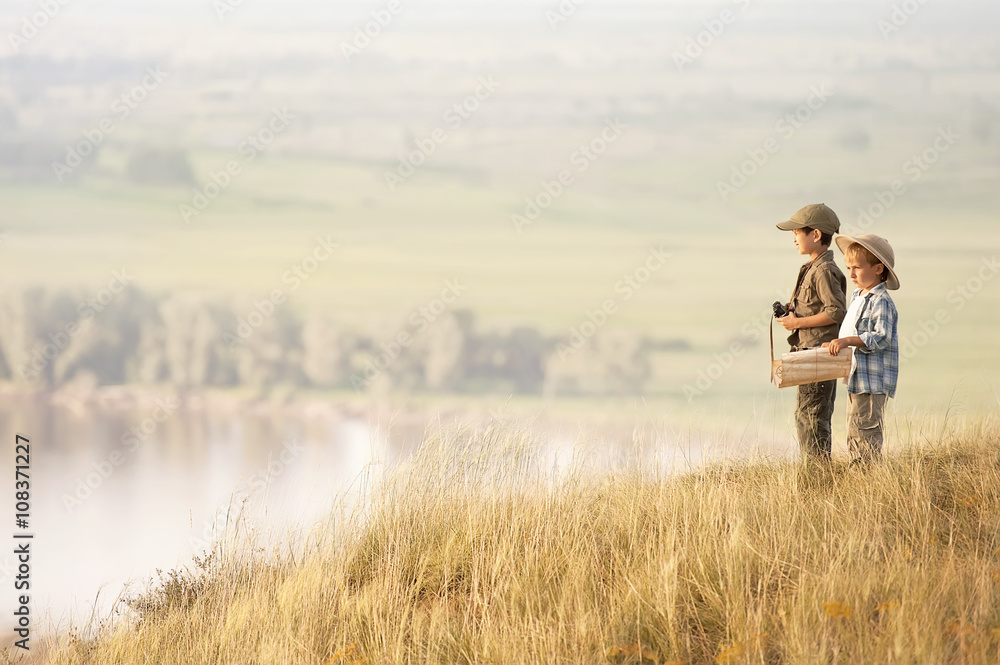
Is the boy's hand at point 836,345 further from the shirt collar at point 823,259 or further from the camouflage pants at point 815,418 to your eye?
the shirt collar at point 823,259

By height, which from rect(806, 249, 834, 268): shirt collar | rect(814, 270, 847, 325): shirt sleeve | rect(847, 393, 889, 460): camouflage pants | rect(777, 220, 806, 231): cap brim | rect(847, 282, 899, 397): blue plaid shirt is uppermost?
rect(777, 220, 806, 231): cap brim

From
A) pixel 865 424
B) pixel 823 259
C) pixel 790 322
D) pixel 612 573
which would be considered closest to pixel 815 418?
pixel 865 424

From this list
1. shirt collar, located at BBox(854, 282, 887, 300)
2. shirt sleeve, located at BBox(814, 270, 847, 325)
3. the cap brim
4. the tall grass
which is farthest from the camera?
the cap brim

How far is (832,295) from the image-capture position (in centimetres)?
627

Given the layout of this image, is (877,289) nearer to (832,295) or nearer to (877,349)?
(832,295)

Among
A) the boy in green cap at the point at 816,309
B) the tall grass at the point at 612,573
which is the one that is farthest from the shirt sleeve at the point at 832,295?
the tall grass at the point at 612,573

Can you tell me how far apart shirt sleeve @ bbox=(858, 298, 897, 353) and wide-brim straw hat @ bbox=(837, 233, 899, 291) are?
25cm

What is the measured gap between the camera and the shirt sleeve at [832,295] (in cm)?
626

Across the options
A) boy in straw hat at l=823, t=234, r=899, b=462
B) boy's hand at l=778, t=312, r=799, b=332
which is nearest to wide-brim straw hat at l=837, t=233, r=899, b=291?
boy in straw hat at l=823, t=234, r=899, b=462

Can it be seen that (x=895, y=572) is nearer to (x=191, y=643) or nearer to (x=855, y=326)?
(x=855, y=326)

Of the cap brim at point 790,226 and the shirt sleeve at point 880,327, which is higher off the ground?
the cap brim at point 790,226

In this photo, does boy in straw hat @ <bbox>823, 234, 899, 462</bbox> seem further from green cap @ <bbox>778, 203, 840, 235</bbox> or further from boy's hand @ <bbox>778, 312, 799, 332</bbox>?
boy's hand @ <bbox>778, 312, 799, 332</bbox>

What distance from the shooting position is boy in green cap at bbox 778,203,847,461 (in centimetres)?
632

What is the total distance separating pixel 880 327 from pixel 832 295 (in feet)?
1.54
